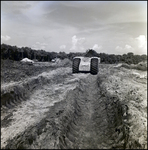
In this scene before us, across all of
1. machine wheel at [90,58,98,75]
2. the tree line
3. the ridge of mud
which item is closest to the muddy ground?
the ridge of mud

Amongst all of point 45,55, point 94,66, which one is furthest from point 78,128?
point 45,55

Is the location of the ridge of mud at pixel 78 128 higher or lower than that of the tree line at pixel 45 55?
lower

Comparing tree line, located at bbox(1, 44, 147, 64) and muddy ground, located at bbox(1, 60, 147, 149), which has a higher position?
tree line, located at bbox(1, 44, 147, 64)

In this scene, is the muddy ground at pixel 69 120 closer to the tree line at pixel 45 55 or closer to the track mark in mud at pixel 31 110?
the track mark in mud at pixel 31 110

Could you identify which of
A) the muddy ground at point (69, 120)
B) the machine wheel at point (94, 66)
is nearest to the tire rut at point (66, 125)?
the muddy ground at point (69, 120)

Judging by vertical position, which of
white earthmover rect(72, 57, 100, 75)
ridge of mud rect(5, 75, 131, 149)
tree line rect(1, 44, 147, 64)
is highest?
tree line rect(1, 44, 147, 64)

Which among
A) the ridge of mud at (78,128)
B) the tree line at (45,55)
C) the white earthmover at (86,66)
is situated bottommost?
the ridge of mud at (78,128)

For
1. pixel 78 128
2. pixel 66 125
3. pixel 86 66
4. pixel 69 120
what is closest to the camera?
pixel 66 125

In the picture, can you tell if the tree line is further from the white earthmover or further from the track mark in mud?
the track mark in mud

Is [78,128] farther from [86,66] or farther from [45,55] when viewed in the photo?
[45,55]

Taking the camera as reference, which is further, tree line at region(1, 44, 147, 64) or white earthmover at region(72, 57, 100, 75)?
tree line at region(1, 44, 147, 64)

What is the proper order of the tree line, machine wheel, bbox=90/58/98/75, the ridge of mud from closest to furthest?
the ridge of mud → machine wheel, bbox=90/58/98/75 → the tree line

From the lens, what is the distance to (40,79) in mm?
13352

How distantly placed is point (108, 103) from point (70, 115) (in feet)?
7.93
